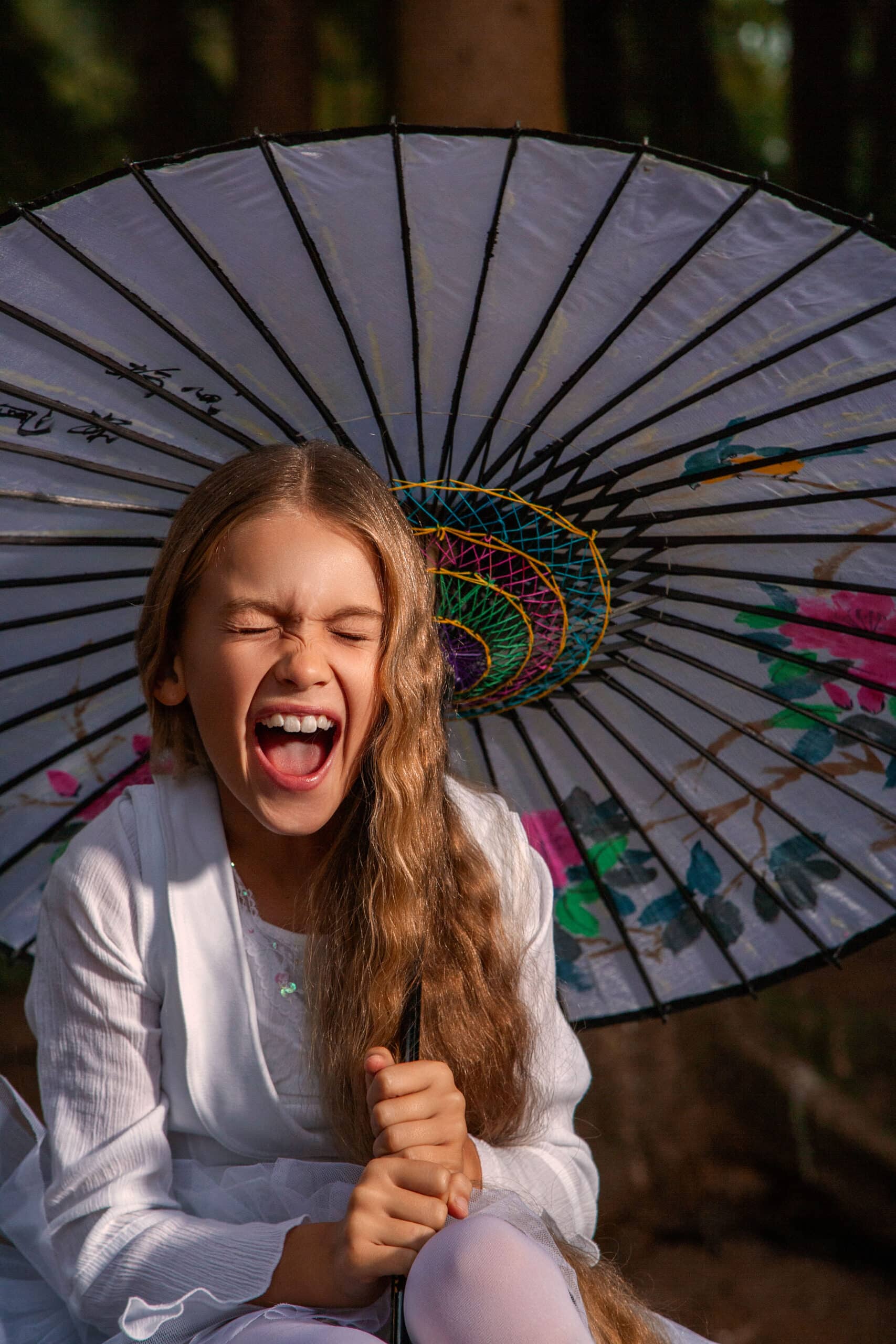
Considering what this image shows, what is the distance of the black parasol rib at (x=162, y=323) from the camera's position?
1.22m

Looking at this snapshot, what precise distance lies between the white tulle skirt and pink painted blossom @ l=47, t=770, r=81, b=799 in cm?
41

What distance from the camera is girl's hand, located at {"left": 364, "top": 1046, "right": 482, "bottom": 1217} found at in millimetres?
1136

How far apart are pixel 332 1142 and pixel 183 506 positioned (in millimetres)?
700

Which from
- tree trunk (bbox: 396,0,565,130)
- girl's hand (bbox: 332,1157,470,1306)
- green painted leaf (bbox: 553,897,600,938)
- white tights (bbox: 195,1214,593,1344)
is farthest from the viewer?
tree trunk (bbox: 396,0,565,130)

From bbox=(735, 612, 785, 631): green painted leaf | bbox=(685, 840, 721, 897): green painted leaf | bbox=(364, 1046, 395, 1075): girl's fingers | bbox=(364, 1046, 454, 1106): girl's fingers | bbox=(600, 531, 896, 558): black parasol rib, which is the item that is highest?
bbox=(600, 531, 896, 558): black parasol rib

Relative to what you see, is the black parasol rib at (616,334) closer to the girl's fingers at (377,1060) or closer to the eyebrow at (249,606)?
the eyebrow at (249,606)

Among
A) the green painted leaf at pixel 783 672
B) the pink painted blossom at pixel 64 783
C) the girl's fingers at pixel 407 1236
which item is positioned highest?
the green painted leaf at pixel 783 672

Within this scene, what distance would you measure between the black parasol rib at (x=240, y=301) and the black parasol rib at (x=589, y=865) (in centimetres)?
52

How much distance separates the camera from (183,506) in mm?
1295

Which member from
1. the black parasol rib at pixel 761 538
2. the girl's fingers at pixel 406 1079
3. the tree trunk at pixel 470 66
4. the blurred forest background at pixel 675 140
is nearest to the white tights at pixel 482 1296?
the girl's fingers at pixel 406 1079

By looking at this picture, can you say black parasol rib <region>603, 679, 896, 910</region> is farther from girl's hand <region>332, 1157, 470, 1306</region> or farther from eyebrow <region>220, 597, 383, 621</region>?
girl's hand <region>332, 1157, 470, 1306</region>

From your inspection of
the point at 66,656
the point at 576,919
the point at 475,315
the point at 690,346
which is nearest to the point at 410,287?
the point at 475,315

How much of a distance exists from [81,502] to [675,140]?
347 centimetres

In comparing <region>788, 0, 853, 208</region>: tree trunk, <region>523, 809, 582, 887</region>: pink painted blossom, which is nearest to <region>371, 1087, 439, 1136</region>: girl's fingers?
<region>523, 809, 582, 887</region>: pink painted blossom
